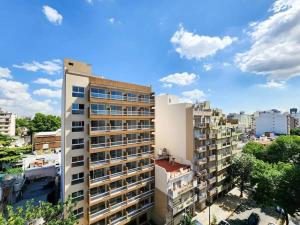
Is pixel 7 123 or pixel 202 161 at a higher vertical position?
pixel 7 123

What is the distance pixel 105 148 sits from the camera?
24.0m

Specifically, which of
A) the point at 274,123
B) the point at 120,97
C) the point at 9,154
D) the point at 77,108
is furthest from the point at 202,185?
the point at 274,123

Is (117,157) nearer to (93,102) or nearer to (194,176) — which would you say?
(93,102)

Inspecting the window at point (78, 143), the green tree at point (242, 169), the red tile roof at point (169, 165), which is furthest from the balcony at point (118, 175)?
the green tree at point (242, 169)

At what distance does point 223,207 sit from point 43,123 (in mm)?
77349

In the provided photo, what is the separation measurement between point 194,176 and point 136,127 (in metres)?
15.5

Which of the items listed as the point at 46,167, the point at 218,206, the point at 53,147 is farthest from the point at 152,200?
the point at 53,147

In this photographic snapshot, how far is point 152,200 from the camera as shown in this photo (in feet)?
101

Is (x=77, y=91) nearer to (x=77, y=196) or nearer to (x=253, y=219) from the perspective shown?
(x=77, y=196)

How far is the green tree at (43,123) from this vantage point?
74625 mm

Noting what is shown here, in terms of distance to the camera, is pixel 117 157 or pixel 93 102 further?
pixel 117 157

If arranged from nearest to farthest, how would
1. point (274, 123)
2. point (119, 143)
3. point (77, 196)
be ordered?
1. point (77, 196)
2. point (119, 143)
3. point (274, 123)

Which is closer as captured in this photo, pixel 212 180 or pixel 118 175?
pixel 118 175

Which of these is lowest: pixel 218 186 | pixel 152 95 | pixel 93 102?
pixel 218 186
